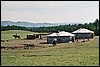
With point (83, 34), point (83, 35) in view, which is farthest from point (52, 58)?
point (83, 35)

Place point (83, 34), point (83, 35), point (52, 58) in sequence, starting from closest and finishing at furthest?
point (52, 58) → point (83, 34) → point (83, 35)

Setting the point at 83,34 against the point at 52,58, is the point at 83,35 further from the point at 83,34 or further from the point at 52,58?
the point at 52,58

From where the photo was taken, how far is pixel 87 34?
2132 inches

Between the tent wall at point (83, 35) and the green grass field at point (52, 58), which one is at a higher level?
the green grass field at point (52, 58)

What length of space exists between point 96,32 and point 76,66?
172 feet

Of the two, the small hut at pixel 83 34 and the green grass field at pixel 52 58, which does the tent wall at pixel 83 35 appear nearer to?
the small hut at pixel 83 34

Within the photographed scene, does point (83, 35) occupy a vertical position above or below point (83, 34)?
below

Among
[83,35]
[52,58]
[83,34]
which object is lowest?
[83,35]

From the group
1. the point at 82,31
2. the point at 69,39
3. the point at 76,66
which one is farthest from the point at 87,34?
the point at 76,66

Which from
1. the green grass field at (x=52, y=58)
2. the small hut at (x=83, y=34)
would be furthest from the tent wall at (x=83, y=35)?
the green grass field at (x=52, y=58)

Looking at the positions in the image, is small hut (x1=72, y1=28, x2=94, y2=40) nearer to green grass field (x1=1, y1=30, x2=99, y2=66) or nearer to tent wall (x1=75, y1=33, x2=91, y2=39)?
tent wall (x1=75, y1=33, x2=91, y2=39)

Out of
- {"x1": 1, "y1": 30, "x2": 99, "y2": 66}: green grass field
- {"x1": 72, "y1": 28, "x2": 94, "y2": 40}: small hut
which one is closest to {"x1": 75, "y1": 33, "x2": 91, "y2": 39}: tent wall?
{"x1": 72, "y1": 28, "x2": 94, "y2": 40}: small hut

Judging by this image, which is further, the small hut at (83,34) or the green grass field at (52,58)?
the small hut at (83,34)

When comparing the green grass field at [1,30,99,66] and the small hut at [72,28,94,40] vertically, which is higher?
the green grass field at [1,30,99,66]
